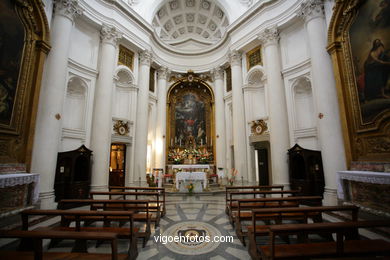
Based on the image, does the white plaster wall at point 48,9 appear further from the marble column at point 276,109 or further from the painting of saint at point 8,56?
the marble column at point 276,109

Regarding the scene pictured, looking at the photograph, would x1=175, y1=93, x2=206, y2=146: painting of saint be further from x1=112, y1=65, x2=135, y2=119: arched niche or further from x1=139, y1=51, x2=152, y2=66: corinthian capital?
x1=112, y1=65, x2=135, y2=119: arched niche

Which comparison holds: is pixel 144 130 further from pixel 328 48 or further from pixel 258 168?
pixel 328 48

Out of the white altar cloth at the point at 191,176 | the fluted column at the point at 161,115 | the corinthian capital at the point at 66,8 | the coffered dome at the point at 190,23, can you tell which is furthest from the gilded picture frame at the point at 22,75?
the coffered dome at the point at 190,23

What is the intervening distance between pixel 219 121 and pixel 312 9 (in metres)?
7.69

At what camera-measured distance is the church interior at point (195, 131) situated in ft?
11.1

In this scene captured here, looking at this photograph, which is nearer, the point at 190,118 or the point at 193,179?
the point at 193,179

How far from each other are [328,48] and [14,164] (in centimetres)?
1093

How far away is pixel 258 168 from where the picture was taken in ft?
34.3

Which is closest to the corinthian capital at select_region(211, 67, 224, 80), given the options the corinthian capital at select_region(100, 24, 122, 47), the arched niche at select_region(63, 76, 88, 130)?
the corinthian capital at select_region(100, 24, 122, 47)

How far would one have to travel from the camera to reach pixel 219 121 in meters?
12.9

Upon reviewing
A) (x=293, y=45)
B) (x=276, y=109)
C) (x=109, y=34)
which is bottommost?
(x=276, y=109)

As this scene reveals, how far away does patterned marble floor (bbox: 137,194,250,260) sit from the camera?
322 cm

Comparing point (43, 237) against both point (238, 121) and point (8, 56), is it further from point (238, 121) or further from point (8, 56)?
point (238, 121)

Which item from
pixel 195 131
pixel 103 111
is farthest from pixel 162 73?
pixel 103 111
